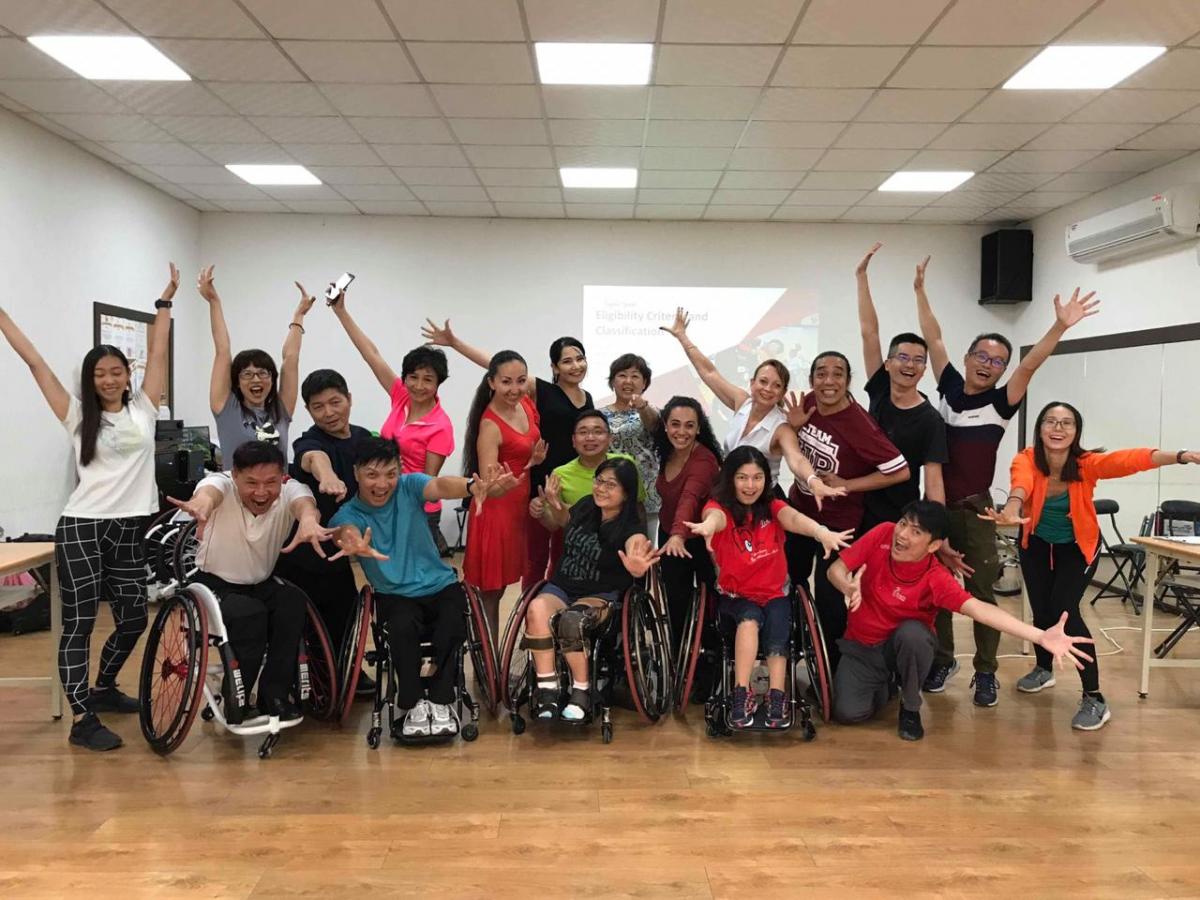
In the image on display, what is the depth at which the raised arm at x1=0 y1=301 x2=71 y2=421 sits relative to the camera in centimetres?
274

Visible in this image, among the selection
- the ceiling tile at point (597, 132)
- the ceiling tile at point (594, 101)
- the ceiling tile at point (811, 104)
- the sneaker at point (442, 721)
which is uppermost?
the ceiling tile at point (597, 132)

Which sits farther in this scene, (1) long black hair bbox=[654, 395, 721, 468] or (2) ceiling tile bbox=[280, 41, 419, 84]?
(2) ceiling tile bbox=[280, 41, 419, 84]

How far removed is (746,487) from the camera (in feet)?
9.66

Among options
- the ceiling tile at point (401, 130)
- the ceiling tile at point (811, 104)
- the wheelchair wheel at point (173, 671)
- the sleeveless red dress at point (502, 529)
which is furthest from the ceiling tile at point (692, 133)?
the wheelchair wheel at point (173, 671)

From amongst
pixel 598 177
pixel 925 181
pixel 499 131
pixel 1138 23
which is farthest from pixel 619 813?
pixel 925 181

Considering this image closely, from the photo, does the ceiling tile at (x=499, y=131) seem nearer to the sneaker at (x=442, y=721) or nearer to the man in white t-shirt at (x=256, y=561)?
the man in white t-shirt at (x=256, y=561)

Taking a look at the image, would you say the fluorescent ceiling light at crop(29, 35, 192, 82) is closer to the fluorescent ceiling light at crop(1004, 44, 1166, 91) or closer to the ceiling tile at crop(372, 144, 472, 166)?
the ceiling tile at crop(372, 144, 472, 166)

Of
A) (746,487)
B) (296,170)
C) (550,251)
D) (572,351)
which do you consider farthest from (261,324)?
(746,487)

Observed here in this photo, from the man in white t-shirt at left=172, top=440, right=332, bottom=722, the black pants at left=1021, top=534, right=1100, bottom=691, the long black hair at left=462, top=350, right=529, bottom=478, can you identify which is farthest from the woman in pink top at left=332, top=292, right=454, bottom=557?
the black pants at left=1021, top=534, right=1100, bottom=691

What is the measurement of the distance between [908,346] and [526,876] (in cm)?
236

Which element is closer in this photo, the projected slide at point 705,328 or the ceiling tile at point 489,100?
the ceiling tile at point 489,100

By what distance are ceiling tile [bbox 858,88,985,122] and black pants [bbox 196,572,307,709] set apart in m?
3.65

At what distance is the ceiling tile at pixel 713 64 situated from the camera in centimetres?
362

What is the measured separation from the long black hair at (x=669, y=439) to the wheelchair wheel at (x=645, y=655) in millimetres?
615
